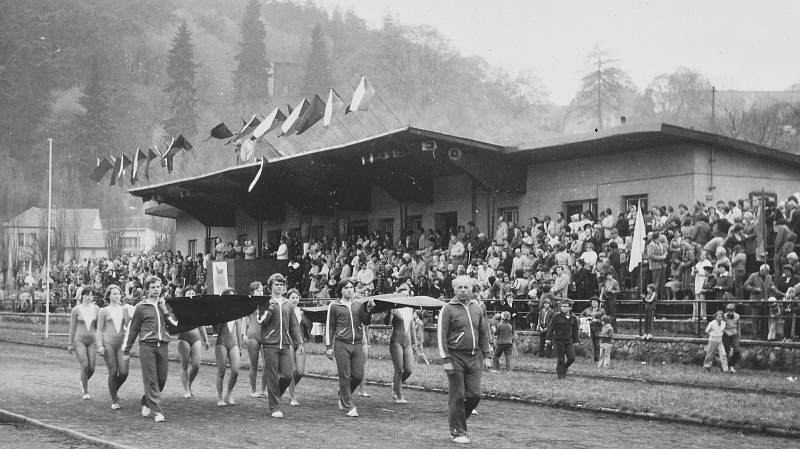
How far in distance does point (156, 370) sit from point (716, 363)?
461 inches

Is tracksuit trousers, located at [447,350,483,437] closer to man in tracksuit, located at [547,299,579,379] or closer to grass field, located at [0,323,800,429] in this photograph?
grass field, located at [0,323,800,429]

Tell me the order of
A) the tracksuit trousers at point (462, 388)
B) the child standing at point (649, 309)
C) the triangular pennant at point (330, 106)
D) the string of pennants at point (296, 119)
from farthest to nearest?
the triangular pennant at point (330, 106) < the string of pennants at point (296, 119) < the child standing at point (649, 309) < the tracksuit trousers at point (462, 388)

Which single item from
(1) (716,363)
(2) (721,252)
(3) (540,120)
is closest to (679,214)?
(2) (721,252)

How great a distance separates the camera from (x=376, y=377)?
2003 cm

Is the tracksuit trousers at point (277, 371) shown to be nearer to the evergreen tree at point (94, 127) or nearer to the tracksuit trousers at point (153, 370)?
the tracksuit trousers at point (153, 370)

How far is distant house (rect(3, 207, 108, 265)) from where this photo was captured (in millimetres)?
89500

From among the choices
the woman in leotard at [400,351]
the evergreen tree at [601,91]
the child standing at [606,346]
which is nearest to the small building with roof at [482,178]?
the child standing at [606,346]

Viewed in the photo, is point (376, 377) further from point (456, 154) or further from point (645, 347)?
point (456, 154)

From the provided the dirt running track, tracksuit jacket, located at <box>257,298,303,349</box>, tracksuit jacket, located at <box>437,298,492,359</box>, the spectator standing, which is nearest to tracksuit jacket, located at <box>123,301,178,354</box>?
the dirt running track

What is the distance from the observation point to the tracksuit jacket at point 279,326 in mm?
14602

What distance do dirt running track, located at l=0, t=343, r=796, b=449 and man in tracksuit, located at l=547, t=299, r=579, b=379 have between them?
1086 mm

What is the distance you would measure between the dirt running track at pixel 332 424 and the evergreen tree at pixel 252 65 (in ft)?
353

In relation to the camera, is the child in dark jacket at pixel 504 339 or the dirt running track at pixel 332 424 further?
the child in dark jacket at pixel 504 339

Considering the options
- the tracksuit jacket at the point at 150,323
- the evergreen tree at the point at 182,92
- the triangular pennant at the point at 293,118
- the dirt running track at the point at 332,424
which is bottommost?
the dirt running track at the point at 332,424
